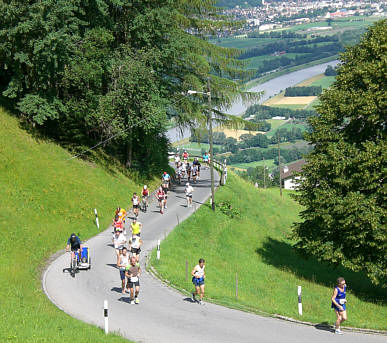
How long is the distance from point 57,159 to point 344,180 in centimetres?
1741

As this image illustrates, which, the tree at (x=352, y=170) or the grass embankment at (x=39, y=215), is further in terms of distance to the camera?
the tree at (x=352, y=170)

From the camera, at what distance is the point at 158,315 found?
2045 cm

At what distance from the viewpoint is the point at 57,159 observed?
3778 cm

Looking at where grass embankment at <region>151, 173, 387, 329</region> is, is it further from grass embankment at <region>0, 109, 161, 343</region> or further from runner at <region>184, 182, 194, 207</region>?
grass embankment at <region>0, 109, 161, 343</region>

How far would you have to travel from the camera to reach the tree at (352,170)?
29.2 m

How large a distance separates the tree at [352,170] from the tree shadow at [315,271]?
117 centimetres

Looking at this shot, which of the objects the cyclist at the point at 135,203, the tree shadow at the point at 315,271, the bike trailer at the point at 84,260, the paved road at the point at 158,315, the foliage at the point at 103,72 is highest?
the foliage at the point at 103,72

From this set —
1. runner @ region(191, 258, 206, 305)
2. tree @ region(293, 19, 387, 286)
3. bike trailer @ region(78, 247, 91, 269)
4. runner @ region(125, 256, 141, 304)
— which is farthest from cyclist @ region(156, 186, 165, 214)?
runner @ region(191, 258, 206, 305)

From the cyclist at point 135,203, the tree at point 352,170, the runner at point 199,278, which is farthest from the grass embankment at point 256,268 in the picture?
the cyclist at point 135,203

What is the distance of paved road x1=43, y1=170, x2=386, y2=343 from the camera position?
738 inches

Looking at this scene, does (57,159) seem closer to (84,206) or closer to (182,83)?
(84,206)

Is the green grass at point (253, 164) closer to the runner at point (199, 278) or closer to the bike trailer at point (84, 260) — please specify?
the bike trailer at point (84, 260)

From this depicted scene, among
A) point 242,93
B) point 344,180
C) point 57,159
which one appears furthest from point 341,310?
point 242,93

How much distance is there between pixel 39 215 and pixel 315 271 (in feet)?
52.6
